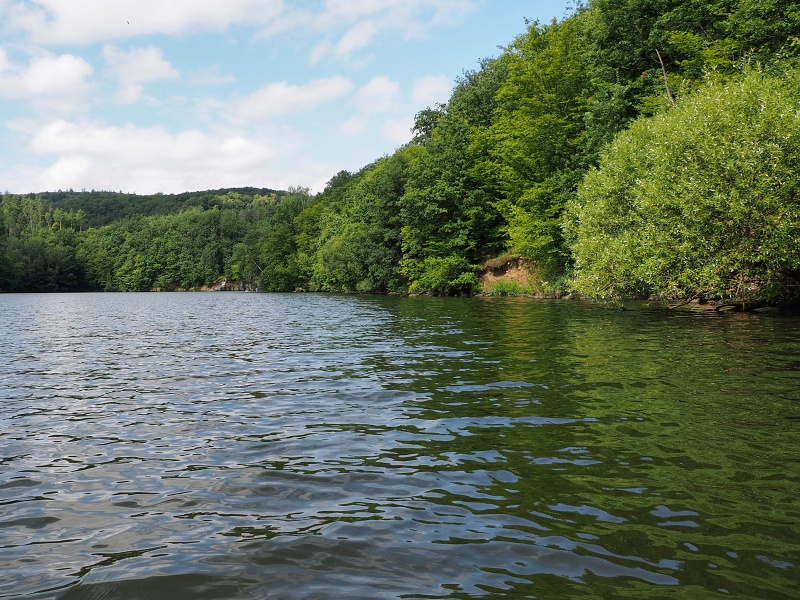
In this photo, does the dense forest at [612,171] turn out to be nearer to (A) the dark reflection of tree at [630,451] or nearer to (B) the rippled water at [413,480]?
(A) the dark reflection of tree at [630,451]

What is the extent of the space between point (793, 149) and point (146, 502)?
82.3 feet

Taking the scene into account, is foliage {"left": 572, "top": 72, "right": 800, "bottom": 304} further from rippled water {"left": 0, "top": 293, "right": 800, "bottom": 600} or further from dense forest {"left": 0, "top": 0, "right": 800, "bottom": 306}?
rippled water {"left": 0, "top": 293, "right": 800, "bottom": 600}

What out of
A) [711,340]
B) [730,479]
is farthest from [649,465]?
[711,340]

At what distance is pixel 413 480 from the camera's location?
6965 millimetres

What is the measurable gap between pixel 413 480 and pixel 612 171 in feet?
95.1

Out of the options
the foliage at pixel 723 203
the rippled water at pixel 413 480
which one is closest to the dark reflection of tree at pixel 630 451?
the rippled water at pixel 413 480

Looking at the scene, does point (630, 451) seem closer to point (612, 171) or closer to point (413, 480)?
point (413, 480)

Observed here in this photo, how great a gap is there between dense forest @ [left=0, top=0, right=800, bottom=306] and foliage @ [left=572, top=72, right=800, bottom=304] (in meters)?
0.08

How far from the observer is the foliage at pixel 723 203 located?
2191cm

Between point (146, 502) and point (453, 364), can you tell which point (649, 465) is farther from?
point (453, 364)

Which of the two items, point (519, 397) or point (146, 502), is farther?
point (519, 397)

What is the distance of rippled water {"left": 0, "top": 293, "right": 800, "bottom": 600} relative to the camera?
4711 mm

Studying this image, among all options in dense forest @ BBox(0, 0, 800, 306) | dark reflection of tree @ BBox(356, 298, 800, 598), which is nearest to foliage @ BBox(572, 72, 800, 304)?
dense forest @ BBox(0, 0, 800, 306)

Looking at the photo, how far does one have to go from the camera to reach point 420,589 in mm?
4465
